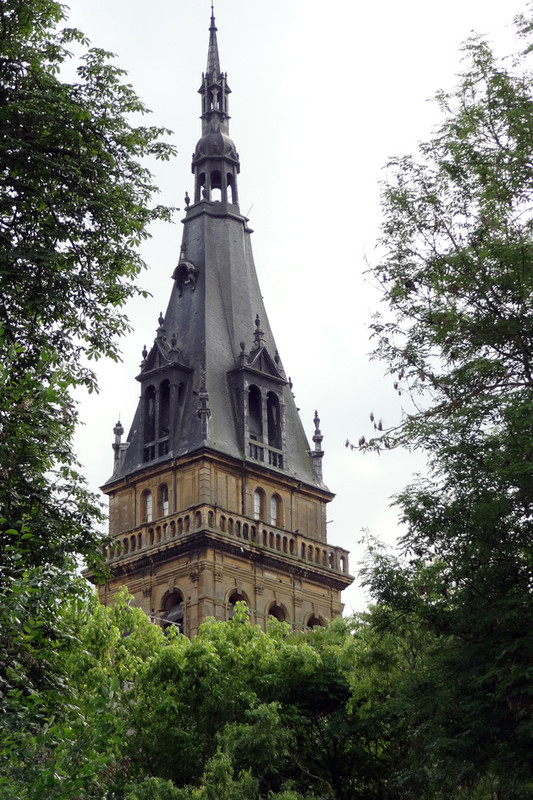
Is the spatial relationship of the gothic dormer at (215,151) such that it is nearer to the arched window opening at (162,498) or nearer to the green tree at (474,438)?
the arched window opening at (162,498)

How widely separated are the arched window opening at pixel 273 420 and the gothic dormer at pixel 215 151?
14739 mm

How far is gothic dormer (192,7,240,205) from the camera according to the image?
9538 cm

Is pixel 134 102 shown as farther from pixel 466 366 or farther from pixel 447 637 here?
pixel 447 637

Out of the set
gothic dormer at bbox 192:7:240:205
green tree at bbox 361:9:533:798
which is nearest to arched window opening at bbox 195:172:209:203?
gothic dormer at bbox 192:7:240:205

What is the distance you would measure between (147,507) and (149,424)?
496 cm

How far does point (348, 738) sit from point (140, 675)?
25.5 ft

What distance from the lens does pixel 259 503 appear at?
8400 cm

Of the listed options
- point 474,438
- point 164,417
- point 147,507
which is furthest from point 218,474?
point 474,438

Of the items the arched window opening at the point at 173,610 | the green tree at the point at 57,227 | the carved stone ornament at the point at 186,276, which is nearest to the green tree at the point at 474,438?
the green tree at the point at 57,227

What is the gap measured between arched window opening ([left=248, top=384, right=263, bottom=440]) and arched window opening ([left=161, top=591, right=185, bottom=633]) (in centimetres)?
1045

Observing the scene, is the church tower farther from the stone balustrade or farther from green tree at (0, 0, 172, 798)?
green tree at (0, 0, 172, 798)

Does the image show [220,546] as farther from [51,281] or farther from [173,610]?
[51,281]

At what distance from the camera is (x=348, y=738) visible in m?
43.8

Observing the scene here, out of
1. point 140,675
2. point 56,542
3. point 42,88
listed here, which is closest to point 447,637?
point 56,542
